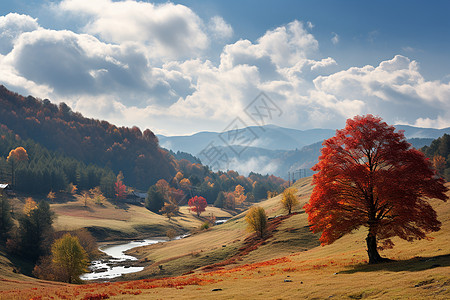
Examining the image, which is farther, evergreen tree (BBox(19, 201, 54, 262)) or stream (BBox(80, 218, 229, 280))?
evergreen tree (BBox(19, 201, 54, 262))

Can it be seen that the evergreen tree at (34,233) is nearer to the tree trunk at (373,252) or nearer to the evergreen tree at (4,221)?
the evergreen tree at (4,221)

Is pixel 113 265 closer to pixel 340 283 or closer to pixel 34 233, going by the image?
pixel 34 233

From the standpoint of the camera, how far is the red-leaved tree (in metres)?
33.9

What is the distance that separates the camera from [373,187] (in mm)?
36219

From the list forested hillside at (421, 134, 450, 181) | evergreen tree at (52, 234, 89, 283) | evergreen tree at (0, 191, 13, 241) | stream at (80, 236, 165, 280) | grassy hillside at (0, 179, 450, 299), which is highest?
forested hillside at (421, 134, 450, 181)

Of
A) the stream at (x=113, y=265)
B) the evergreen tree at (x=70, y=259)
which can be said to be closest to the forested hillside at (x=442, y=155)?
the stream at (x=113, y=265)

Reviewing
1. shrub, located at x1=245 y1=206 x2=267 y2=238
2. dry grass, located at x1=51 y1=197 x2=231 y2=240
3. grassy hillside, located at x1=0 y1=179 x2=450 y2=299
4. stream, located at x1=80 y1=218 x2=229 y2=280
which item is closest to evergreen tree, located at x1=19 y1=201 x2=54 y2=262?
stream, located at x1=80 y1=218 x2=229 y2=280

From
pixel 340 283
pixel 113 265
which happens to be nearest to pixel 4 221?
pixel 113 265

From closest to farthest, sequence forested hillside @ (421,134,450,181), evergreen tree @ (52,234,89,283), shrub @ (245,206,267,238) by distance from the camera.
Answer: evergreen tree @ (52,234,89,283) → shrub @ (245,206,267,238) → forested hillside @ (421,134,450,181)

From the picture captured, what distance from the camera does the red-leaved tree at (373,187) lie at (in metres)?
33.9

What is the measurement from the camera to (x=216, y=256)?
7769 centimetres

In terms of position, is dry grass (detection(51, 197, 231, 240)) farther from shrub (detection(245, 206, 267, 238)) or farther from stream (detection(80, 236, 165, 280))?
shrub (detection(245, 206, 267, 238))

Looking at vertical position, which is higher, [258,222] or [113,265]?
[258,222]

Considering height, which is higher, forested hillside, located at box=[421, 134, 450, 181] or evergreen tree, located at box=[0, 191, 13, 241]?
forested hillside, located at box=[421, 134, 450, 181]
